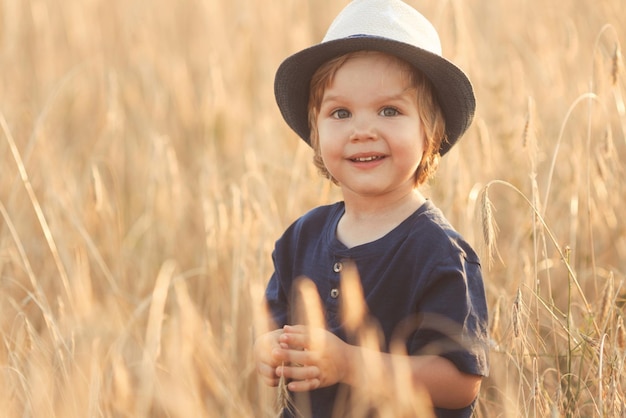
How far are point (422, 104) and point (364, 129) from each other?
14cm

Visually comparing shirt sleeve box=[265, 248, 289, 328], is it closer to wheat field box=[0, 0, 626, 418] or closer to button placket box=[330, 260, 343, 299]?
wheat field box=[0, 0, 626, 418]

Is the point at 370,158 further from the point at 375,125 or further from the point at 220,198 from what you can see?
the point at 220,198

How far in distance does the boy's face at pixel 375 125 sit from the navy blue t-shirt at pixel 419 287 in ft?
0.37

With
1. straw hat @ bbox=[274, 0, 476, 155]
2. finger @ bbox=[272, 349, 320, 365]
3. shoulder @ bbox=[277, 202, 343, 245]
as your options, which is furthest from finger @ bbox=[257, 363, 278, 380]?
straw hat @ bbox=[274, 0, 476, 155]

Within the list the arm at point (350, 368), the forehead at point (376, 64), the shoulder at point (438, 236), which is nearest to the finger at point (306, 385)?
the arm at point (350, 368)

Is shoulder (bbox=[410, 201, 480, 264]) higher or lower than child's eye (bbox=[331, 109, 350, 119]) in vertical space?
lower

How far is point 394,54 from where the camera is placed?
1.74 meters

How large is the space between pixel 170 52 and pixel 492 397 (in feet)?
8.49

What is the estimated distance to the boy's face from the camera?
1.75 meters

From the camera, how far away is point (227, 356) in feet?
7.83

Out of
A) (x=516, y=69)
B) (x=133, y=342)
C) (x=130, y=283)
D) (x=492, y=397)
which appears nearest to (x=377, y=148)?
(x=492, y=397)

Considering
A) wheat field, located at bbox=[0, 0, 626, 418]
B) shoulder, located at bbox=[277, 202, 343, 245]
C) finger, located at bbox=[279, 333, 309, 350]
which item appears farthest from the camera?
shoulder, located at bbox=[277, 202, 343, 245]

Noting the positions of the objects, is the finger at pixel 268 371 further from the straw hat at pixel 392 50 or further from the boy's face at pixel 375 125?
the straw hat at pixel 392 50

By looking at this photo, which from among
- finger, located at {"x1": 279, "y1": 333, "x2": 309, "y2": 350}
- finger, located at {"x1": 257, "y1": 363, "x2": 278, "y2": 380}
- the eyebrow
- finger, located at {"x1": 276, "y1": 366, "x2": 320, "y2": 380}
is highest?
the eyebrow
